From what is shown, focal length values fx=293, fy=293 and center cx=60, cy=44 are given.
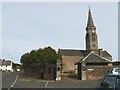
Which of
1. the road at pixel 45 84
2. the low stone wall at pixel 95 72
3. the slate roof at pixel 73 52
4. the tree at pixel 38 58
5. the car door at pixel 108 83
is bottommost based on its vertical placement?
A: the road at pixel 45 84

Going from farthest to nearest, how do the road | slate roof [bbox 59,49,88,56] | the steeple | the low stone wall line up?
slate roof [bbox 59,49,88,56] < the steeple < the low stone wall < the road

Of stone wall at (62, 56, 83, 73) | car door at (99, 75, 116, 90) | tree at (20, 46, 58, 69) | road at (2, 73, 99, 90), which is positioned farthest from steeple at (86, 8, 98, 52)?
car door at (99, 75, 116, 90)

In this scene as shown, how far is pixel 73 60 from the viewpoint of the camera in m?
104

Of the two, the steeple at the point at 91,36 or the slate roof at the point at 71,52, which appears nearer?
the steeple at the point at 91,36

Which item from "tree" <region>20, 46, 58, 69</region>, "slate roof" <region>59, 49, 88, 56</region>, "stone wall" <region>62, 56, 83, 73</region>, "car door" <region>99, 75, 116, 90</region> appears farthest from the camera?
"slate roof" <region>59, 49, 88, 56</region>

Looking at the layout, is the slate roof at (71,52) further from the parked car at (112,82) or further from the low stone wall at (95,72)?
the parked car at (112,82)

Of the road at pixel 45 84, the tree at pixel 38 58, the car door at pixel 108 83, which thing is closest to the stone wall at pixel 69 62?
the tree at pixel 38 58

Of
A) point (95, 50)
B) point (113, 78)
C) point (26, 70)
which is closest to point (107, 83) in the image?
point (113, 78)

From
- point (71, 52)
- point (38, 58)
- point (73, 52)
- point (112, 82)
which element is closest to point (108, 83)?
point (112, 82)

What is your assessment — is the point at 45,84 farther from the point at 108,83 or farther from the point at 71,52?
the point at 71,52

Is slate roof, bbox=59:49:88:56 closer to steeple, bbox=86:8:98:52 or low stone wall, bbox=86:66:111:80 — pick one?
steeple, bbox=86:8:98:52

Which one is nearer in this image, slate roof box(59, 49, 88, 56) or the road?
the road

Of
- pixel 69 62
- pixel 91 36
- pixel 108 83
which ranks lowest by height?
pixel 108 83

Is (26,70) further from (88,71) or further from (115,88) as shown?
(115,88)
